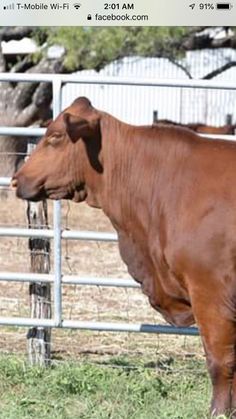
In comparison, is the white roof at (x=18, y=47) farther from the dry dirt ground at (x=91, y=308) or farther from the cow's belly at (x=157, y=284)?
the cow's belly at (x=157, y=284)

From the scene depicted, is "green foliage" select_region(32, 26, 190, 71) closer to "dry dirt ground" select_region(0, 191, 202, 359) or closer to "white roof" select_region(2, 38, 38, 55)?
"white roof" select_region(2, 38, 38, 55)

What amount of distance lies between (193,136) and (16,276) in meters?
1.56

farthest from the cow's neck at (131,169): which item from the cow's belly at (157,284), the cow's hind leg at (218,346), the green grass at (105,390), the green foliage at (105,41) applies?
the green foliage at (105,41)

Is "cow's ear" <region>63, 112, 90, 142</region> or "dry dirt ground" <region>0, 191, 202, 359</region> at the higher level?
"cow's ear" <region>63, 112, 90, 142</region>

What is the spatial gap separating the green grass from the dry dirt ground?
0.43 metres

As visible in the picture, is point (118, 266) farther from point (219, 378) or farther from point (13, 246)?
point (219, 378)

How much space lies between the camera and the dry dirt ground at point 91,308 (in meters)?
6.70

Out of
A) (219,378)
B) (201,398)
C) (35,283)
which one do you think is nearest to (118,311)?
(35,283)

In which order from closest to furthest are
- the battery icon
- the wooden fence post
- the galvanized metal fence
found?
the galvanized metal fence
the wooden fence post
the battery icon

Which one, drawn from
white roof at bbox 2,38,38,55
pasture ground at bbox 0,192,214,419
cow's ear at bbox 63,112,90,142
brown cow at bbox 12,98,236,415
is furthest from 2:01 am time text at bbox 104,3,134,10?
white roof at bbox 2,38,38,55

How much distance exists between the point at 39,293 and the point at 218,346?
1.73 metres

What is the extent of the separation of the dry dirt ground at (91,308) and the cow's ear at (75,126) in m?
1.43

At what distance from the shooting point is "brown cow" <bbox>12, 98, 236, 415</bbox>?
187 inches

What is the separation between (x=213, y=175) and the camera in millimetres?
4879
